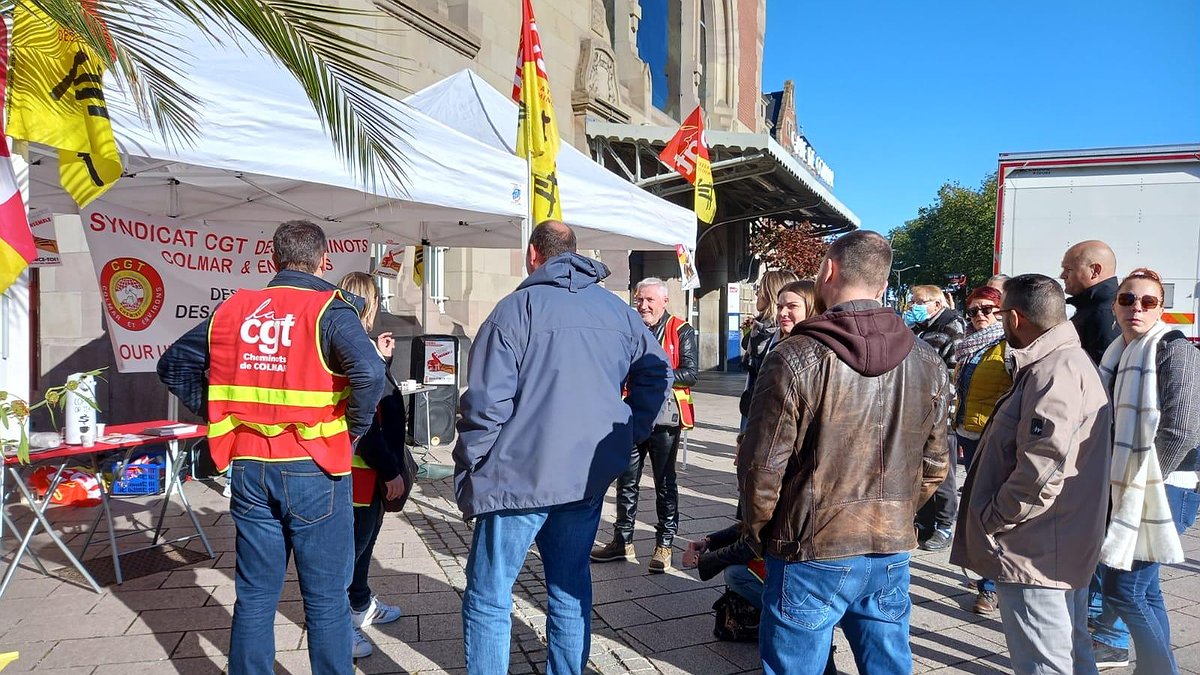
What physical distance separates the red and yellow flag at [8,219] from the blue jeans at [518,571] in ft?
6.05

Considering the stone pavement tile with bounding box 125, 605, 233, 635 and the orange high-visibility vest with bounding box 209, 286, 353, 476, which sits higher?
the orange high-visibility vest with bounding box 209, 286, 353, 476

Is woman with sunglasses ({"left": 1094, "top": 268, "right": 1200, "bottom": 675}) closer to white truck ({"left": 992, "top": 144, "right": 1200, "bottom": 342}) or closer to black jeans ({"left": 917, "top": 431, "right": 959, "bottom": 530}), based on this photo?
black jeans ({"left": 917, "top": 431, "right": 959, "bottom": 530})

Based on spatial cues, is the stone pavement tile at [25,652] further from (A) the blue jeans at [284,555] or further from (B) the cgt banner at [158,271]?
(B) the cgt banner at [158,271]

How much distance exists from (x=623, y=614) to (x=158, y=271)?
14.1 ft

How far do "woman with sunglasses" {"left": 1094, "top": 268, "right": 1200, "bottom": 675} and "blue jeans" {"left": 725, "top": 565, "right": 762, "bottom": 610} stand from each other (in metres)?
1.27

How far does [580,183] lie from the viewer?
537 cm

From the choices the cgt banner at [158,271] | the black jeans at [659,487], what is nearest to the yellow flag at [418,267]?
the cgt banner at [158,271]

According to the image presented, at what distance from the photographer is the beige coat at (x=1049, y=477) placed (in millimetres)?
2227

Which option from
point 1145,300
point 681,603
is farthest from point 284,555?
point 1145,300

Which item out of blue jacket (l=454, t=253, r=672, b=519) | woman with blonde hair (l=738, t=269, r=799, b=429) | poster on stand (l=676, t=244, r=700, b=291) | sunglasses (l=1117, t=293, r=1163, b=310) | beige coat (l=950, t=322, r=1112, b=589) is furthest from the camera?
poster on stand (l=676, t=244, r=700, b=291)

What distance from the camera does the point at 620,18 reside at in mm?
15758

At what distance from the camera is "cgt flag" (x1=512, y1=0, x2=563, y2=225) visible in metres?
4.58

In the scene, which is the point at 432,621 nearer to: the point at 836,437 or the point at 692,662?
the point at 692,662

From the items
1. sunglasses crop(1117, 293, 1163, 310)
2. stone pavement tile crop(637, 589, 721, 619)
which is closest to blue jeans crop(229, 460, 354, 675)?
stone pavement tile crop(637, 589, 721, 619)
